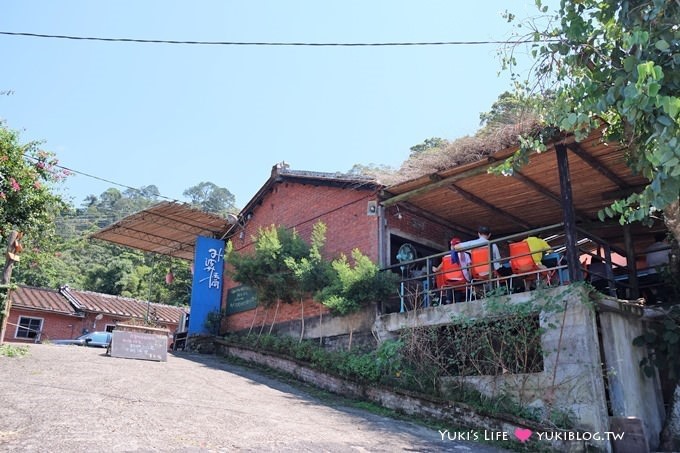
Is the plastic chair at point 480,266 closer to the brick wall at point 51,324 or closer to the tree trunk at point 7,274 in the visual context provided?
the tree trunk at point 7,274

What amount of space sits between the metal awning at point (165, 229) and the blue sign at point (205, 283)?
0.56m

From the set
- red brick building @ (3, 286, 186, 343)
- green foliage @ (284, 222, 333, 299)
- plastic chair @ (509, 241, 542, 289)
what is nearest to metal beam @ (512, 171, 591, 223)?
plastic chair @ (509, 241, 542, 289)

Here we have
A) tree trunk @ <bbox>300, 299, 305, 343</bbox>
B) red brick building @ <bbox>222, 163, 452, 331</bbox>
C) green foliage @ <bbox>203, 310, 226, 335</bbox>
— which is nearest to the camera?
red brick building @ <bbox>222, 163, 452, 331</bbox>

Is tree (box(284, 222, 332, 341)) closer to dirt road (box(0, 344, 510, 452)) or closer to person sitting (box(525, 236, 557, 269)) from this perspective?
dirt road (box(0, 344, 510, 452))

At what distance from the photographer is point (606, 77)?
5.89m

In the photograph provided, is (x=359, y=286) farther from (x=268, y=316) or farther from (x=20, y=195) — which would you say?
(x=20, y=195)

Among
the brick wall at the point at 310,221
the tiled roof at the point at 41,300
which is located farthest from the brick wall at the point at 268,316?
the tiled roof at the point at 41,300

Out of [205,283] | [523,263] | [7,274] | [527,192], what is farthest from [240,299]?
[523,263]

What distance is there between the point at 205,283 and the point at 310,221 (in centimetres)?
435

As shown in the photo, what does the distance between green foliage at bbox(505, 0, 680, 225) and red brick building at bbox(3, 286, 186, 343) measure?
60.1ft

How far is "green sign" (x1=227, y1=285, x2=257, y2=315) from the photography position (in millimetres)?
14906

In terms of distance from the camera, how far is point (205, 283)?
16.2 meters

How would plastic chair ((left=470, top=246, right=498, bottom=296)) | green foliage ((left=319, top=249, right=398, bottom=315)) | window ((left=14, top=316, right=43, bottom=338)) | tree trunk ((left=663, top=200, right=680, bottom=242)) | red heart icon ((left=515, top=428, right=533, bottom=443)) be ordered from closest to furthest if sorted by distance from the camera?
tree trunk ((left=663, top=200, right=680, bottom=242)) < red heart icon ((left=515, top=428, right=533, bottom=443)) < plastic chair ((left=470, top=246, right=498, bottom=296)) < green foliage ((left=319, top=249, right=398, bottom=315)) < window ((left=14, top=316, right=43, bottom=338))

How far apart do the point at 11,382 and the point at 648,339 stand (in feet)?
31.1
